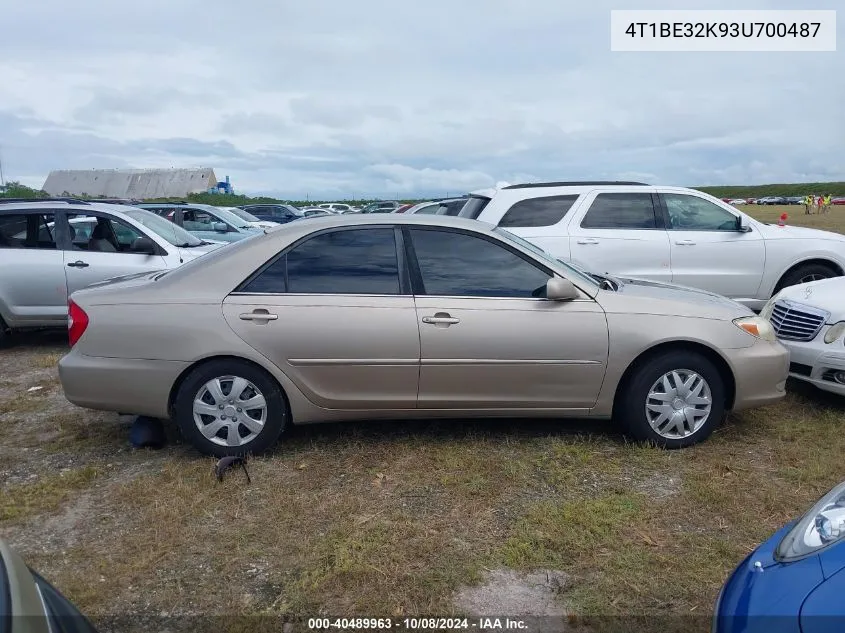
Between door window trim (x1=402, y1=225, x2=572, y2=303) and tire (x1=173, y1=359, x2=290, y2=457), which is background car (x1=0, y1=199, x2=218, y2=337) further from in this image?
door window trim (x1=402, y1=225, x2=572, y2=303)

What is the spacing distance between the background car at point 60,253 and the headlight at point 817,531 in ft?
21.4

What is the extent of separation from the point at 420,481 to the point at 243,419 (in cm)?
118

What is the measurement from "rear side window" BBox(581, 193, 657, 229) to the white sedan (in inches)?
90.1

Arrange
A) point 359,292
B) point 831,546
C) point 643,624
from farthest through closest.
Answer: point 359,292, point 643,624, point 831,546

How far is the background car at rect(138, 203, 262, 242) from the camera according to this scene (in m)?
14.7

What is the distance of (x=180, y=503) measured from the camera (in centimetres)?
374

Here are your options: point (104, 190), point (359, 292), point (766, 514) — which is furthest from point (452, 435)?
point (104, 190)

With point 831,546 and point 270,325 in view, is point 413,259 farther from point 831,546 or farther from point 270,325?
point 831,546

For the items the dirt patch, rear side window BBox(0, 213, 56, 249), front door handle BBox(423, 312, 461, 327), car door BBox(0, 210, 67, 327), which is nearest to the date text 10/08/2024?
the dirt patch

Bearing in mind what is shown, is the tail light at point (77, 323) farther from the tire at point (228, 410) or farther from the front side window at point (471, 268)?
the front side window at point (471, 268)

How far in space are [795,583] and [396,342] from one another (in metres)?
2.66

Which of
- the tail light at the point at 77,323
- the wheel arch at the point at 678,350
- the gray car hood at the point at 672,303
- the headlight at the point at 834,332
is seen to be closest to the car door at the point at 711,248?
the headlight at the point at 834,332

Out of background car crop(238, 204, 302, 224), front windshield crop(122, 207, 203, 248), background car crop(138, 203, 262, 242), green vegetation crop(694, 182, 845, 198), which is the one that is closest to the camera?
front windshield crop(122, 207, 203, 248)

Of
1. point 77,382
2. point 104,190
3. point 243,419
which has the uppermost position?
point 104,190
